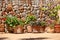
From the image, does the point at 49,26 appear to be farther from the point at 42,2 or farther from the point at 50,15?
the point at 42,2

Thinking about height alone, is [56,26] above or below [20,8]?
below

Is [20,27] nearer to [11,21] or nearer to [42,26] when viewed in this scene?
[11,21]

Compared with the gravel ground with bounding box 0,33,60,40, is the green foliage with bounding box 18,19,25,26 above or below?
above

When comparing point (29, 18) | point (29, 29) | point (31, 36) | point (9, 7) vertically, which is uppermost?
point (9, 7)

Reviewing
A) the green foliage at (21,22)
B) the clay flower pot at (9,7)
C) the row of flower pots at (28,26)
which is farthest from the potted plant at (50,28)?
the clay flower pot at (9,7)

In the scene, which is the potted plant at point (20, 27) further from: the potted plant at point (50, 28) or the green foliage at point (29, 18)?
the potted plant at point (50, 28)

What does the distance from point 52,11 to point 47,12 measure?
0.10 metres

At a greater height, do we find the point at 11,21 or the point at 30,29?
the point at 11,21

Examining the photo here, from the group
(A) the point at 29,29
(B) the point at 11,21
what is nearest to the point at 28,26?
(A) the point at 29,29

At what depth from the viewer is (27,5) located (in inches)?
162

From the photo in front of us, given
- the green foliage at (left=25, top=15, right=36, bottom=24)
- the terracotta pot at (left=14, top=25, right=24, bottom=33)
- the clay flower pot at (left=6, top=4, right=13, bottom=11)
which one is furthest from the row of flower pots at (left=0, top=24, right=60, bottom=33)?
the clay flower pot at (left=6, top=4, right=13, bottom=11)

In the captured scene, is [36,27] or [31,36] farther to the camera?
[36,27]

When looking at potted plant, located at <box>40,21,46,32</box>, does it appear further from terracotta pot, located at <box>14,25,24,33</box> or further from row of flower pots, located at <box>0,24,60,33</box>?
terracotta pot, located at <box>14,25,24,33</box>

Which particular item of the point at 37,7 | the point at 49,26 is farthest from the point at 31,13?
the point at 49,26
